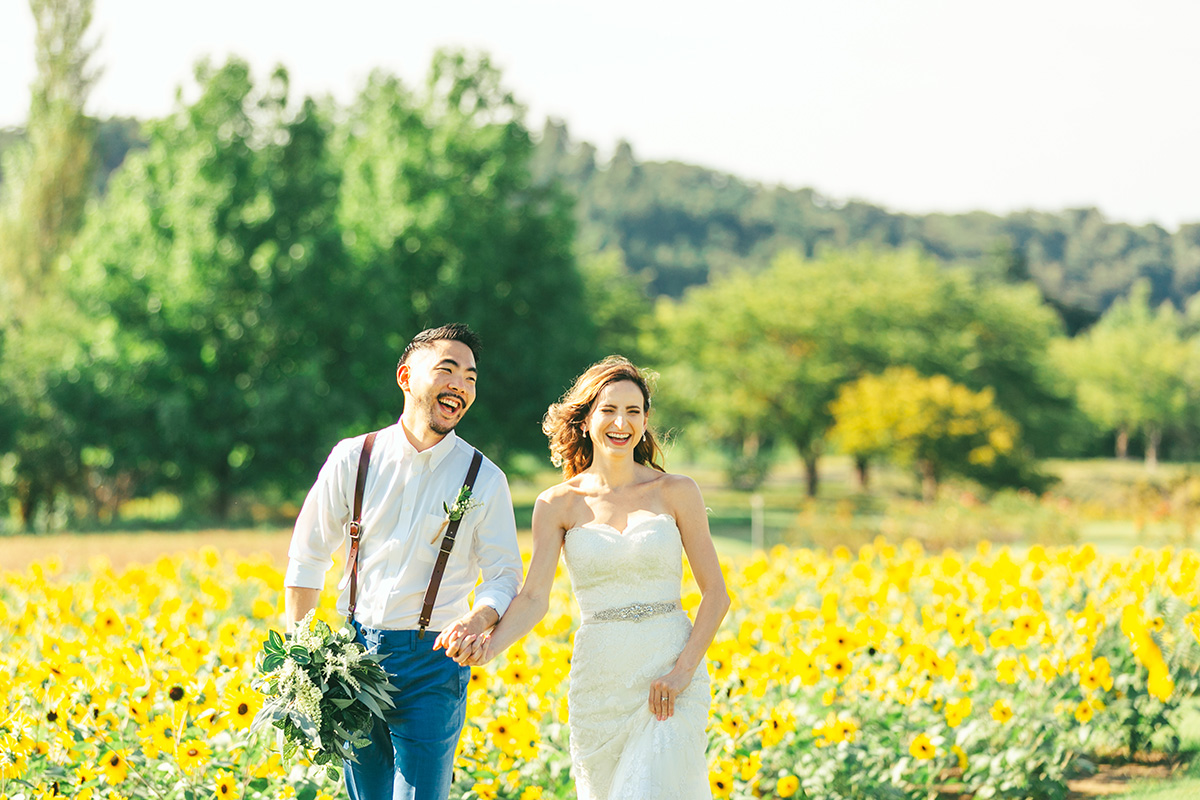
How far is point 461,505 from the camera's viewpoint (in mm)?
3195

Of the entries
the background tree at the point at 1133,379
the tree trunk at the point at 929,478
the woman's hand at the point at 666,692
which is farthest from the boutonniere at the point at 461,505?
the background tree at the point at 1133,379

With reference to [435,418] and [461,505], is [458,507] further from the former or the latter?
[435,418]

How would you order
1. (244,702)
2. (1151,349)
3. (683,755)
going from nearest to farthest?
(683,755)
(244,702)
(1151,349)

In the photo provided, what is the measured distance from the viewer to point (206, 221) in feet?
73.8

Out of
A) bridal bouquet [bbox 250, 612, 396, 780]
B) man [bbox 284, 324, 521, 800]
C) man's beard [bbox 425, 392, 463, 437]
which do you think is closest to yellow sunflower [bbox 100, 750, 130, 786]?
bridal bouquet [bbox 250, 612, 396, 780]

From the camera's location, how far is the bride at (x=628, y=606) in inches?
131

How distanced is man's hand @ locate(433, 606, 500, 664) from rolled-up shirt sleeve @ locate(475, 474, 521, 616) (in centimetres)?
14

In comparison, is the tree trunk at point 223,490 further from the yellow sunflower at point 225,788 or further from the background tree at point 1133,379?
the background tree at point 1133,379

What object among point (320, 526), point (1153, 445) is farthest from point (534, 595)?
point (1153, 445)

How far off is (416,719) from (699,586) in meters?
0.95

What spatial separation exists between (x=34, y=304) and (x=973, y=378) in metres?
30.6

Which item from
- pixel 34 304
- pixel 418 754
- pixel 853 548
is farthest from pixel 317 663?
pixel 34 304

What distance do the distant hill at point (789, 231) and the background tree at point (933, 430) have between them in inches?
2839

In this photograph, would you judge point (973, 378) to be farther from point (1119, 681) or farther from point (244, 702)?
point (244, 702)
